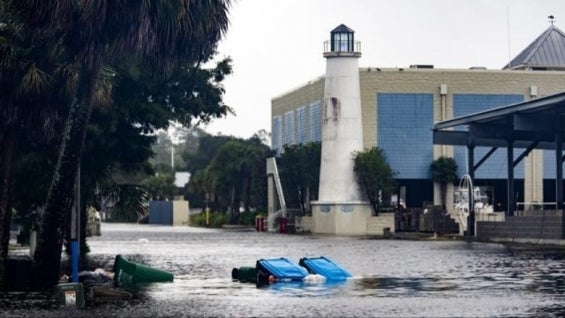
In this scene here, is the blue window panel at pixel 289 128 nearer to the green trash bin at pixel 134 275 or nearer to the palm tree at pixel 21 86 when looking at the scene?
the palm tree at pixel 21 86

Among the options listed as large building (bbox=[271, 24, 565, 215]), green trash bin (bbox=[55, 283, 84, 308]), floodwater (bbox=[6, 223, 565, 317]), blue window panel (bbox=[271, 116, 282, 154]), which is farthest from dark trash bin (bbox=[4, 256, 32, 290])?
blue window panel (bbox=[271, 116, 282, 154])

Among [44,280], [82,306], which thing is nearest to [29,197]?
[44,280]

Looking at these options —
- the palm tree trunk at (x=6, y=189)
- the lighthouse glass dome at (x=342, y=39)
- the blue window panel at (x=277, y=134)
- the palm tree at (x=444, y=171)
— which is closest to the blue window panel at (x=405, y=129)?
the palm tree at (x=444, y=171)

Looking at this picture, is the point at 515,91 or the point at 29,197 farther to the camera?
the point at 515,91

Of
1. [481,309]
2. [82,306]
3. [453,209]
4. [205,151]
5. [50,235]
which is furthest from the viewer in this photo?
[205,151]

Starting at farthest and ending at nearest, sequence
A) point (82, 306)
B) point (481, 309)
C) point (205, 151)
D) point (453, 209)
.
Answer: point (205, 151) → point (453, 209) → point (82, 306) → point (481, 309)

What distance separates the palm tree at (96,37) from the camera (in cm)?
3020

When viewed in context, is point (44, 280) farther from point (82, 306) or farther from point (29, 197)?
point (29, 197)

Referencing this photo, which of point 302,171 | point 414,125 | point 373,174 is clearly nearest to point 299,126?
point 302,171

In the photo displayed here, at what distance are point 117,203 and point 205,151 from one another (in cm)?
14363

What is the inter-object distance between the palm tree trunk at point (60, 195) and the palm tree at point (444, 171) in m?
69.7

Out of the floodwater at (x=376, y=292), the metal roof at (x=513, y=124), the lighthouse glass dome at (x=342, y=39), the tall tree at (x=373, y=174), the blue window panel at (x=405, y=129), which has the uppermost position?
the lighthouse glass dome at (x=342, y=39)

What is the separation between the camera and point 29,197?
44.6 meters

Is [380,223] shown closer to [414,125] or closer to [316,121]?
[414,125]
